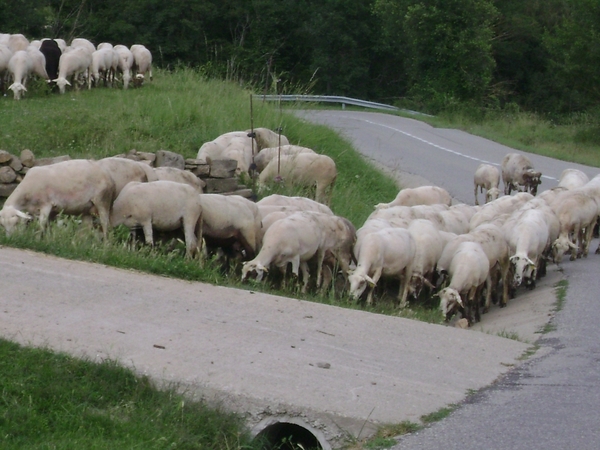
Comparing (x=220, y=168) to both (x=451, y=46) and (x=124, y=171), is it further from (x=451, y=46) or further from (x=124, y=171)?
(x=451, y=46)

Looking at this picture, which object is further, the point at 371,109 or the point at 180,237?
the point at 371,109

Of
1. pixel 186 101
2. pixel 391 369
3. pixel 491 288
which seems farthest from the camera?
pixel 186 101

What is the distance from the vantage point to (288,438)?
23.8 ft

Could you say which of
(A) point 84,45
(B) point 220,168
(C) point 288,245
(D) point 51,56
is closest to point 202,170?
(B) point 220,168

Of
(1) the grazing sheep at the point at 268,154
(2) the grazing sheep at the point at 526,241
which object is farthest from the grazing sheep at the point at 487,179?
(2) the grazing sheep at the point at 526,241

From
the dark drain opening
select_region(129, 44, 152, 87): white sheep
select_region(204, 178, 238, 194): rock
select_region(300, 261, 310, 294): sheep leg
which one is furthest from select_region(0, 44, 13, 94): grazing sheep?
the dark drain opening

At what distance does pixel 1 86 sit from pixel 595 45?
26.1 meters

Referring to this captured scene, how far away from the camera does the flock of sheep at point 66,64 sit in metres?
21.2

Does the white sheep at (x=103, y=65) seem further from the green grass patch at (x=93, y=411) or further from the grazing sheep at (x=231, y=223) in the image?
the green grass patch at (x=93, y=411)

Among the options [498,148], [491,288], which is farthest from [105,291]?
[498,148]

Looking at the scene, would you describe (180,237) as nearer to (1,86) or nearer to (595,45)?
(1,86)

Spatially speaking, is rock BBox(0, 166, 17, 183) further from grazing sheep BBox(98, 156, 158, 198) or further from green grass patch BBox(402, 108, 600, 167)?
green grass patch BBox(402, 108, 600, 167)

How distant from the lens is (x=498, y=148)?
31.5 m

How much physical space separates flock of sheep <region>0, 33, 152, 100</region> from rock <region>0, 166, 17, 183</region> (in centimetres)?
792
